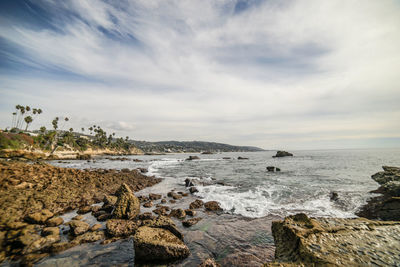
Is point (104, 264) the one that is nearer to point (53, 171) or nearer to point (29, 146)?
point (53, 171)

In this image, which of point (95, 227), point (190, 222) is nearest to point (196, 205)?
point (190, 222)

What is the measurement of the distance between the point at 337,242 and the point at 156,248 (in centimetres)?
534

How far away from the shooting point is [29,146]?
5997cm

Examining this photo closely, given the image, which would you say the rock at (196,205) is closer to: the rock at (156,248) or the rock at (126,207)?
the rock at (126,207)

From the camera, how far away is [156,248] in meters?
5.33

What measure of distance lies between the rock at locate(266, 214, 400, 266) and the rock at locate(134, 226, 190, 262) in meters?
3.32

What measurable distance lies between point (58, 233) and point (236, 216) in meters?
8.92

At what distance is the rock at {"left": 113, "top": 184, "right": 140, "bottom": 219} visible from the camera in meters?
8.60

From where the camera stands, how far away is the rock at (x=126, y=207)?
8.60 meters

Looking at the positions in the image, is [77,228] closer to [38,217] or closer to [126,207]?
[126,207]

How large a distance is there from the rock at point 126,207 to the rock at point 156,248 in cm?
356

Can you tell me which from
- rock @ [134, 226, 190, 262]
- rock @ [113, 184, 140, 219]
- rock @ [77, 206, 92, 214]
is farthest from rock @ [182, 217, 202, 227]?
rock @ [77, 206, 92, 214]

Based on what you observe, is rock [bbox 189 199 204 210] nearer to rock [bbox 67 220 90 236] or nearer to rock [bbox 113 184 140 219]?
rock [bbox 113 184 140 219]

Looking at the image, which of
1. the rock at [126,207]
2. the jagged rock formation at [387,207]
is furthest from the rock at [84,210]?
the jagged rock formation at [387,207]
